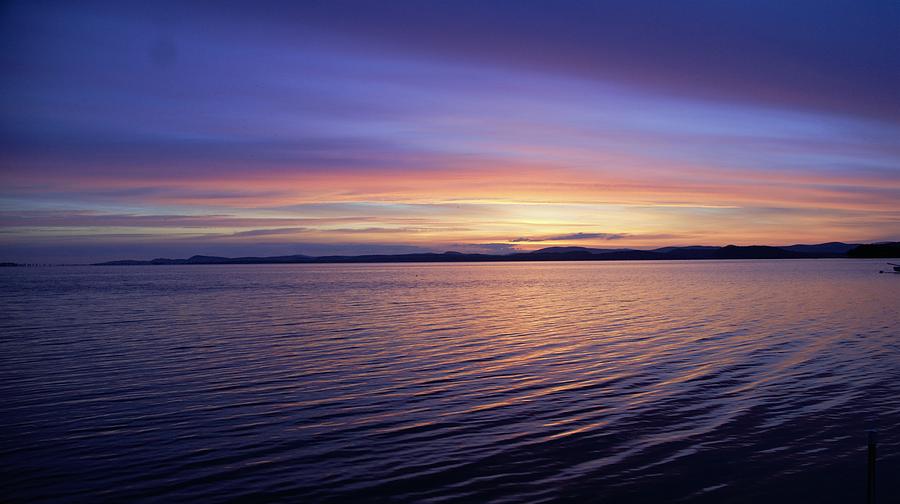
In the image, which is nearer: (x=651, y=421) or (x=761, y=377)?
(x=651, y=421)

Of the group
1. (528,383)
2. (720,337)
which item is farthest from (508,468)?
(720,337)

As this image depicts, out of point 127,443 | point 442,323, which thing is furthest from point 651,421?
point 442,323

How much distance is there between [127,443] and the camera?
1255 cm

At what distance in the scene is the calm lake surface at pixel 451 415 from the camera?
1045 centimetres

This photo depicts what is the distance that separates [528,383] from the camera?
18.2 meters

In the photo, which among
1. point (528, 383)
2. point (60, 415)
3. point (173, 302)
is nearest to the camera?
point (60, 415)

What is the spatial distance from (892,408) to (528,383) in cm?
853

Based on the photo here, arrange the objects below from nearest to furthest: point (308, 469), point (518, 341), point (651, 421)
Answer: point (308, 469)
point (651, 421)
point (518, 341)

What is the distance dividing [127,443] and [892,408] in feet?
53.7

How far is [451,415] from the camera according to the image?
48.2 feet

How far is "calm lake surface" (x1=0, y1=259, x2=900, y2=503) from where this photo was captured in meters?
10.4

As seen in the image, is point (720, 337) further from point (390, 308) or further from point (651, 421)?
point (390, 308)

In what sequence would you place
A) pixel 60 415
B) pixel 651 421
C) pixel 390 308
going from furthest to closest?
pixel 390 308, pixel 60 415, pixel 651 421

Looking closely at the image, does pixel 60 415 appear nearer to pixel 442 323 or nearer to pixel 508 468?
pixel 508 468
